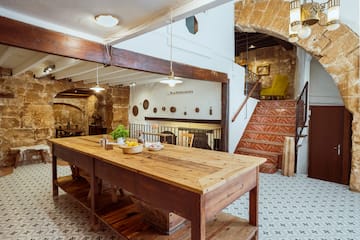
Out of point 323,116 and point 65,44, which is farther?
point 323,116

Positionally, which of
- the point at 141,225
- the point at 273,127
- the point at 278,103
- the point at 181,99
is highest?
the point at 181,99

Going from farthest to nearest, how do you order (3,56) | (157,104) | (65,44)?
(157,104) → (3,56) → (65,44)

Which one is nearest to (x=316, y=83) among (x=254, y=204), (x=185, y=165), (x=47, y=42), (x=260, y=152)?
(x=260, y=152)

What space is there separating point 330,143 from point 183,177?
15.1 ft

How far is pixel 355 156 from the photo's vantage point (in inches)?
158

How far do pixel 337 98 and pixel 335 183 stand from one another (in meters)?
3.82

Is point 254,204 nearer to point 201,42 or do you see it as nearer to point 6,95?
point 201,42

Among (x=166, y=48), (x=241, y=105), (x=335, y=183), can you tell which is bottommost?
(x=335, y=183)

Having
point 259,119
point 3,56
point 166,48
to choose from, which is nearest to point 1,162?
point 3,56

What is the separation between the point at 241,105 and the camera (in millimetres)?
6539

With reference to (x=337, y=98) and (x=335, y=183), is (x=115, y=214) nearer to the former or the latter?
(x=335, y=183)

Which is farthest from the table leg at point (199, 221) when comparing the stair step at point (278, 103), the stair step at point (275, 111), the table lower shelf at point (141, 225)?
the stair step at point (278, 103)

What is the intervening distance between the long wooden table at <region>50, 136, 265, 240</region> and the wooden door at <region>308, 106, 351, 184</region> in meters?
3.33

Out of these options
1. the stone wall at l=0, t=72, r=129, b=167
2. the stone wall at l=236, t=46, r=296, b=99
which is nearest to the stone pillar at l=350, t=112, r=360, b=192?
the stone wall at l=236, t=46, r=296, b=99
